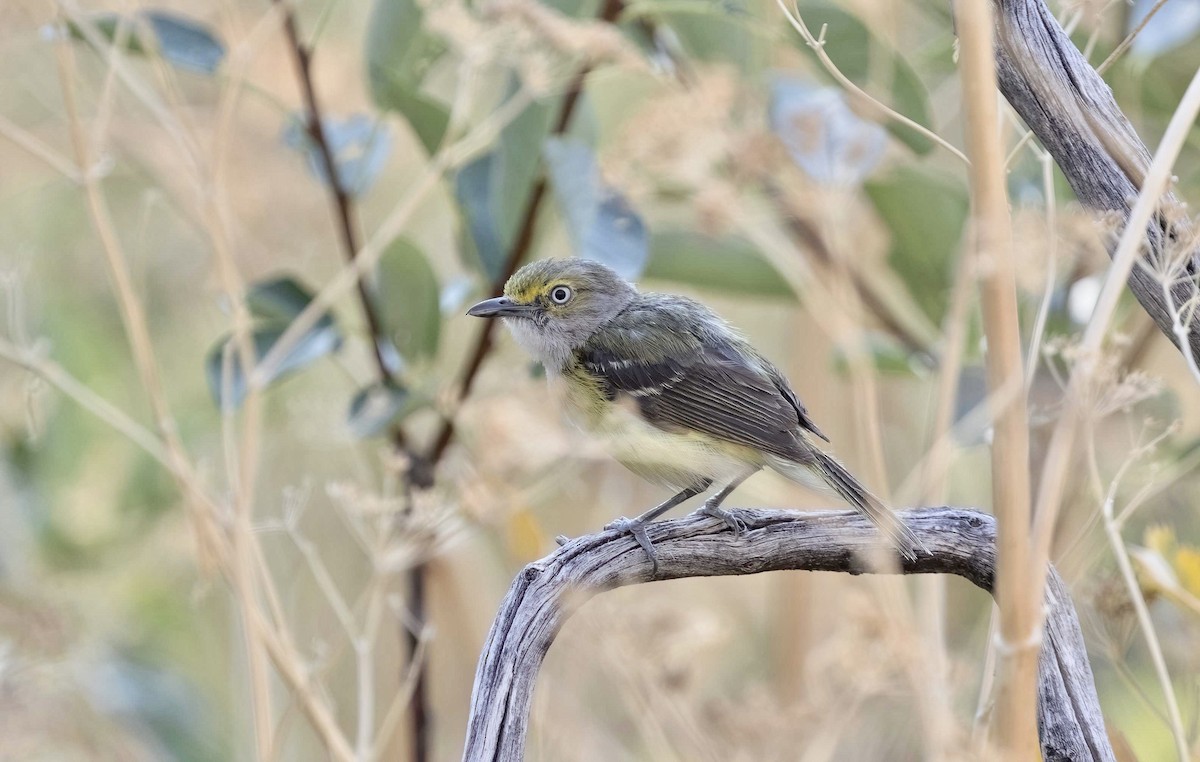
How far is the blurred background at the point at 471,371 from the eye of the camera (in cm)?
268

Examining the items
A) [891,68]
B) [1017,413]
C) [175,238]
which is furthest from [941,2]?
[175,238]

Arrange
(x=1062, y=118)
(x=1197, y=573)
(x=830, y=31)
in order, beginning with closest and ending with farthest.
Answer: (x=1062, y=118)
(x=1197, y=573)
(x=830, y=31)

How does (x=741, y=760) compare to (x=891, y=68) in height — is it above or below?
below

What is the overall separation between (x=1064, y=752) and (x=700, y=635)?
935mm

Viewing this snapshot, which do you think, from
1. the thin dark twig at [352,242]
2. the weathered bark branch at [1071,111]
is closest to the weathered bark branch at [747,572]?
the weathered bark branch at [1071,111]

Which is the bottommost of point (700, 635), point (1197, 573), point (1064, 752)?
point (1064, 752)

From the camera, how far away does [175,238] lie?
5.25m

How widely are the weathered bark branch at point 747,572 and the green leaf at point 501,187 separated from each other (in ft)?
4.13

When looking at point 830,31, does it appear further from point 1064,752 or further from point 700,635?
point 1064,752

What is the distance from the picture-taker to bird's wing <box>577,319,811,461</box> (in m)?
2.75

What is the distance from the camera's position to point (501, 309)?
3.16 meters

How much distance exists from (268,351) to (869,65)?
1813mm

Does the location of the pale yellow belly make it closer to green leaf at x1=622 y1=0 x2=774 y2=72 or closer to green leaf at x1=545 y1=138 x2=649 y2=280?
green leaf at x1=545 y1=138 x2=649 y2=280

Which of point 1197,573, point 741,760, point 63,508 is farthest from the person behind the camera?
point 63,508
